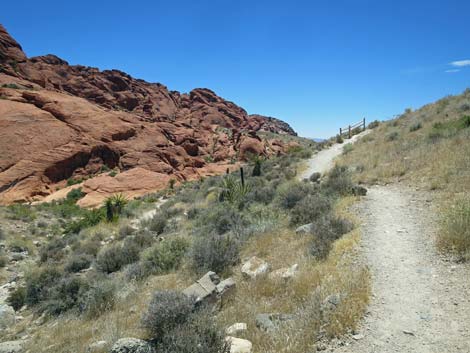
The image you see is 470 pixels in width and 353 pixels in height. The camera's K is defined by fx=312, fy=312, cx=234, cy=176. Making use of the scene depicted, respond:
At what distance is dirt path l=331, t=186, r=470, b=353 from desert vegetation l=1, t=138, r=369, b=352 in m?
0.29

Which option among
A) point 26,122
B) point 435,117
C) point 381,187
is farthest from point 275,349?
point 26,122

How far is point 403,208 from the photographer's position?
27.0 ft

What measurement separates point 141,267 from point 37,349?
3034 mm

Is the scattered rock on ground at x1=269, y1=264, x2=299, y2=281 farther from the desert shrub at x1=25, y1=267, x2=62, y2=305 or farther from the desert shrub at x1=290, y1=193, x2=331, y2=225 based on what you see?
the desert shrub at x1=25, y1=267, x2=62, y2=305

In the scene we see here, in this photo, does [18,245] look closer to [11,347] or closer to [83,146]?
[11,347]

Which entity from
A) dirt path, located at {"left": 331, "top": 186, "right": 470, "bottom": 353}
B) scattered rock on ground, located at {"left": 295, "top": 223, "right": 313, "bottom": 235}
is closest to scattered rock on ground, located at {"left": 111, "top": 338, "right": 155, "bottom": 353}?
dirt path, located at {"left": 331, "top": 186, "right": 470, "bottom": 353}

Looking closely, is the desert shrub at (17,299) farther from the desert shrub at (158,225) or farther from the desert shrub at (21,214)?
the desert shrub at (21,214)

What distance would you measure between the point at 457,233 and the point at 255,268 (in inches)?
A: 146

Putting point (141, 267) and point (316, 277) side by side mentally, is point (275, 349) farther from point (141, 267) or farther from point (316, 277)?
point (141, 267)

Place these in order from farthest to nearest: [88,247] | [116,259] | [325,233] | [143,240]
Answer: [88,247]
[143,240]
[116,259]
[325,233]

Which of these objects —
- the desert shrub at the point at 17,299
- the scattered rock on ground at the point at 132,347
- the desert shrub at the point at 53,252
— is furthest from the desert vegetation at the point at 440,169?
the desert shrub at the point at 53,252

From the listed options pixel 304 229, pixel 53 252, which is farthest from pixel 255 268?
pixel 53 252

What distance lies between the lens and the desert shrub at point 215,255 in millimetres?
7156

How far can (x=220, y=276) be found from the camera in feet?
22.7
